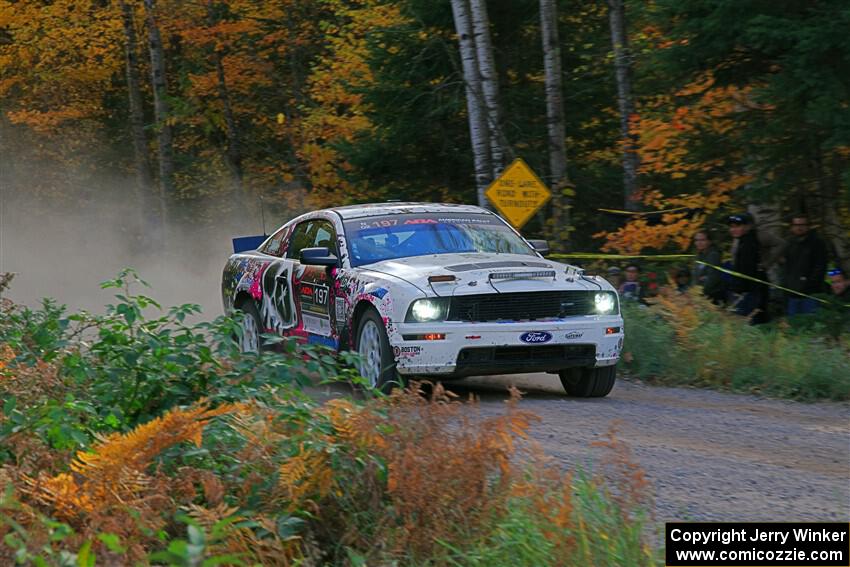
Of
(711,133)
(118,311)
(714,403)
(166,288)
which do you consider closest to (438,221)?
(714,403)

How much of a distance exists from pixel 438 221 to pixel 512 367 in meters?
2.11

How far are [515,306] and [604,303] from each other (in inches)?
34.8

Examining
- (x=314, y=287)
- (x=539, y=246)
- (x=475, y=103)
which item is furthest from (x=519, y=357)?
(x=475, y=103)

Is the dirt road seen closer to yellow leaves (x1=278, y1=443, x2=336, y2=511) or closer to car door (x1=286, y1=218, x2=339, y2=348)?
car door (x1=286, y1=218, x2=339, y2=348)

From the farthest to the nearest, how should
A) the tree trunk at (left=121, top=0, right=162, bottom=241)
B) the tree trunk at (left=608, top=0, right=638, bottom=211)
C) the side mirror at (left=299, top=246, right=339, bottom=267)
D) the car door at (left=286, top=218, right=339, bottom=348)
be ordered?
the tree trunk at (left=121, top=0, right=162, bottom=241)
the tree trunk at (left=608, top=0, right=638, bottom=211)
the car door at (left=286, top=218, right=339, bottom=348)
the side mirror at (left=299, top=246, right=339, bottom=267)

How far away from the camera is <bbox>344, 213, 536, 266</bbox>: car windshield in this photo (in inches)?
438

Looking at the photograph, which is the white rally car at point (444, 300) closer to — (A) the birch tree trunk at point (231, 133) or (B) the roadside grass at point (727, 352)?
(B) the roadside grass at point (727, 352)

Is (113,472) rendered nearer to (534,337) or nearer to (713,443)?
(713,443)

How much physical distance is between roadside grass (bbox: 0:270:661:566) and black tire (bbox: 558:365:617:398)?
15.0 feet

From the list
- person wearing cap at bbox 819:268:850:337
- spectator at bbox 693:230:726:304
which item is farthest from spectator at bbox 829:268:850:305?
spectator at bbox 693:230:726:304

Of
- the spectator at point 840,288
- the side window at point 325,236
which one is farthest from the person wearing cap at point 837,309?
the side window at point 325,236

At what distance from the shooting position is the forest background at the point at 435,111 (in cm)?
1627

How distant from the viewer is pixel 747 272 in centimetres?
1484

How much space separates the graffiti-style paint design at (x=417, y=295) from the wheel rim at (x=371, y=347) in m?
0.15
